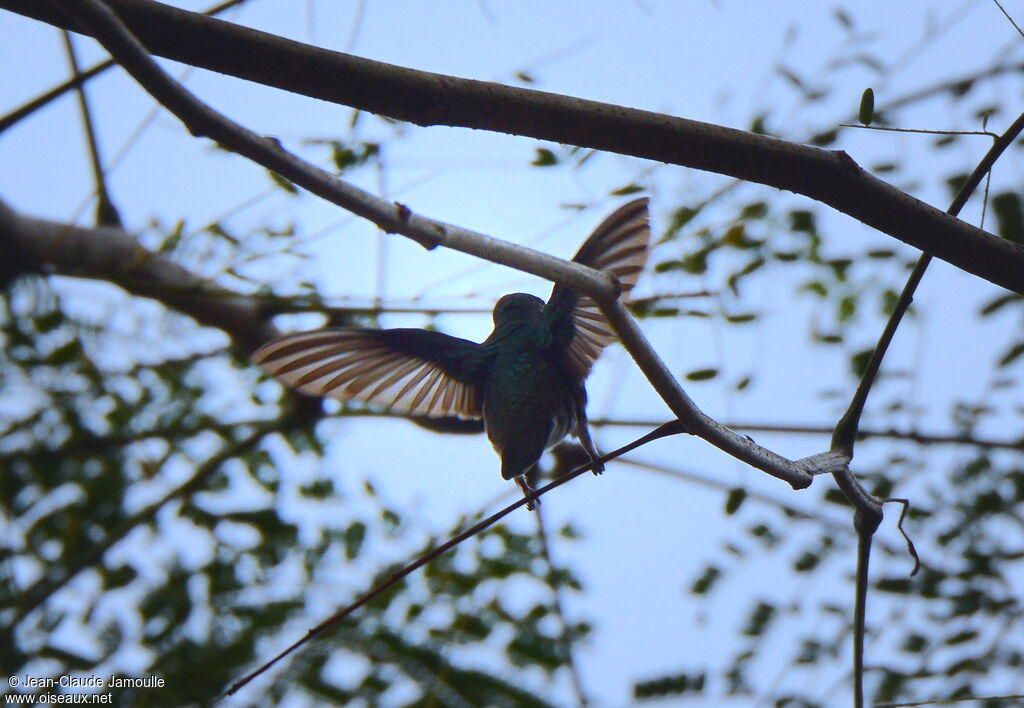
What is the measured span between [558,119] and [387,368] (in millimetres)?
1089

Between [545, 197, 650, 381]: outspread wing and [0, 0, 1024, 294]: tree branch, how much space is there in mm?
442

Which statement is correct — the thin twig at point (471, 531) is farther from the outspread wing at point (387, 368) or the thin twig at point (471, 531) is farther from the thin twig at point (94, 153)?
the thin twig at point (94, 153)

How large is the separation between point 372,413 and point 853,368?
1590mm

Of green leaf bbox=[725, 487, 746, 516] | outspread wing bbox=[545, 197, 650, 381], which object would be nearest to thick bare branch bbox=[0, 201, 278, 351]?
outspread wing bbox=[545, 197, 650, 381]

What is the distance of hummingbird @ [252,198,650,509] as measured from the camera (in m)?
2.14

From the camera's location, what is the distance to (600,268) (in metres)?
2.28

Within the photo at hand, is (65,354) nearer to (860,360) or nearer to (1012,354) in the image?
(860,360)

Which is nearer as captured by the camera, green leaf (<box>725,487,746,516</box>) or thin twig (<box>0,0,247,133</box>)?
thin twig (<box>0,0,247,133</box>)

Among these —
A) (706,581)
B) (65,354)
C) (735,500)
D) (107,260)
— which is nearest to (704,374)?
(735,500)

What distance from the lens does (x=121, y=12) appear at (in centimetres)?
142

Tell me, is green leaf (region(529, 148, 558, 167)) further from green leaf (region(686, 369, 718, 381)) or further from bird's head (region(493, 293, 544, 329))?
green leaf (region(686, 369, 718, 381))

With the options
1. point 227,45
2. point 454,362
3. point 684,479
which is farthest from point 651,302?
point 227,45

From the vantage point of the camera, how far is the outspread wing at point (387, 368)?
7.16ft

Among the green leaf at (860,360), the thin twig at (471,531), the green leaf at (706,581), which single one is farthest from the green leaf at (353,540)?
the thin twig at (471,531)
